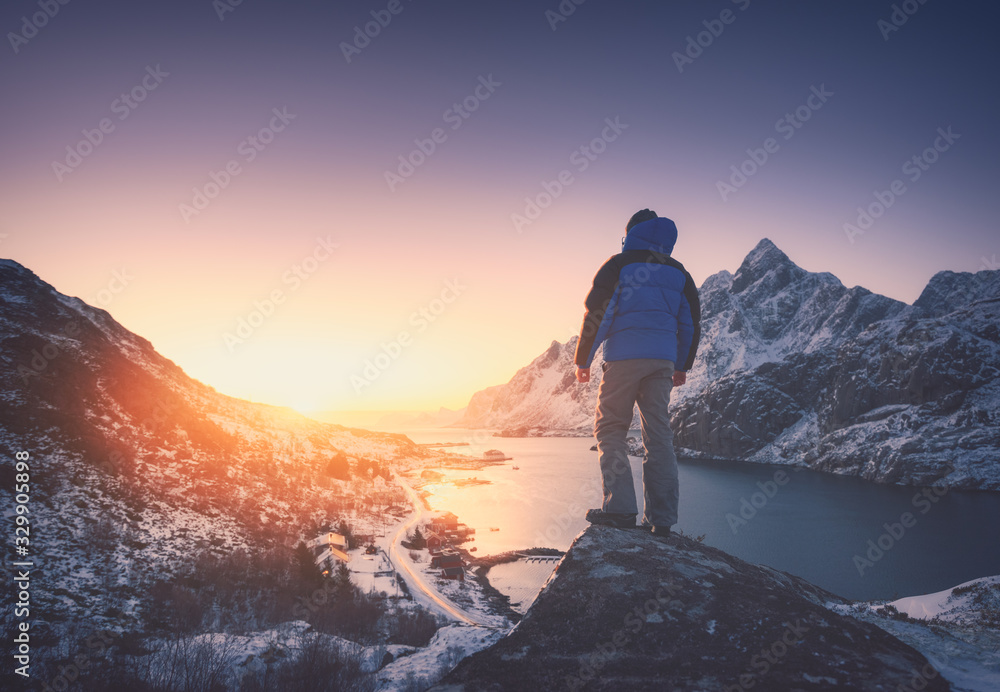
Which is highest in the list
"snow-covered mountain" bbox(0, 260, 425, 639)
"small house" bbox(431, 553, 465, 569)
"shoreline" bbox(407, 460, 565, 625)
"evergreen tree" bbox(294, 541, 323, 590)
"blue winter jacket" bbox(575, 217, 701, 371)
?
"blue winter jacket" bbox(575, 217, 701, 371)

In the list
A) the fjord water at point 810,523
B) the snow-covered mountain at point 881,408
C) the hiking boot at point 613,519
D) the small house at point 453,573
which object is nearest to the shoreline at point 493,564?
the small house at point 453,573

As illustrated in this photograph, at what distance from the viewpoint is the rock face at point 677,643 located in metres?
2.37

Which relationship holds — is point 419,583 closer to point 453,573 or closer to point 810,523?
point 453,573

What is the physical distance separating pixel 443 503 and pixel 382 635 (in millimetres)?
54657

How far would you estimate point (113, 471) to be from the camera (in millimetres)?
24391

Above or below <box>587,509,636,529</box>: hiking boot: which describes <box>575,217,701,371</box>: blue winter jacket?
above

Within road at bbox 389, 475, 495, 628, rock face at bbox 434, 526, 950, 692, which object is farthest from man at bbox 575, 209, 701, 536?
A: road at bbox 389, 475, 495, 628

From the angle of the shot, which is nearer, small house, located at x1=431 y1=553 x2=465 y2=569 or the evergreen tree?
the evergreen tree

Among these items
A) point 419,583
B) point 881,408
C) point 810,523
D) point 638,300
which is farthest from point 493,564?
point 881,408

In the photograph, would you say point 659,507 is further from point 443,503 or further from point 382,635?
point 443,503

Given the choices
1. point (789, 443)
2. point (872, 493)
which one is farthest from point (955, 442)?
point (789, 443)

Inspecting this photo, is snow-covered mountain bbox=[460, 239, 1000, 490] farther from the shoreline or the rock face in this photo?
the rock face

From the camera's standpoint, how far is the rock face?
7.77ft

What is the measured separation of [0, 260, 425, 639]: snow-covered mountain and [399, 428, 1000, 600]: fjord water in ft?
77.4
